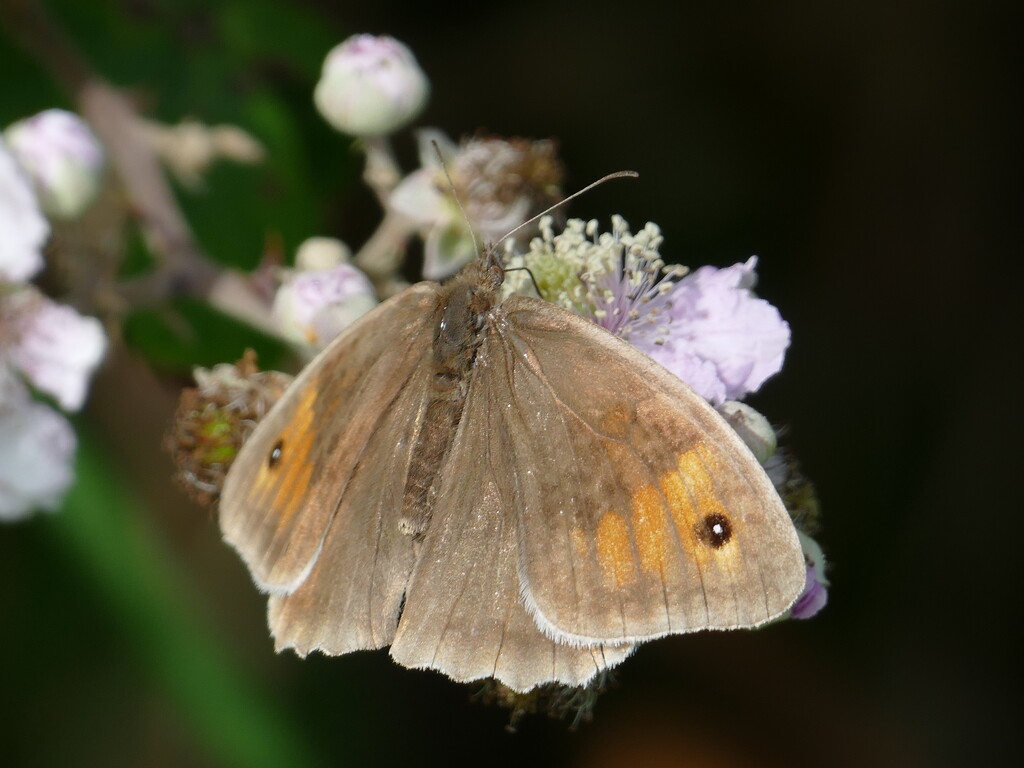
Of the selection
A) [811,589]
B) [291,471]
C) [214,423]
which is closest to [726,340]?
[811,589]

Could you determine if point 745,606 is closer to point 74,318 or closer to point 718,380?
point 718,380

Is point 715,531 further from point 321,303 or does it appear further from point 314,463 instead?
point 321,303

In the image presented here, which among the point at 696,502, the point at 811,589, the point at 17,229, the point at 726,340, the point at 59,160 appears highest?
the point at 59,160

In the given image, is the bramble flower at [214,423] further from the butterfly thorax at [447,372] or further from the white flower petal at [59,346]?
the butterfly thorax at [447,372]

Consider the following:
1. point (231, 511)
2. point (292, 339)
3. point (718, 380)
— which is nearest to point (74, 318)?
point (292, 339)

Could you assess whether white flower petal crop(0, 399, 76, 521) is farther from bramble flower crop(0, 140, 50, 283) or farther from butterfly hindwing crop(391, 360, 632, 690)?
butterfly hindwing crop(391, 360, 632, 690)

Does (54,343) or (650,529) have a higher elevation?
(54,343)

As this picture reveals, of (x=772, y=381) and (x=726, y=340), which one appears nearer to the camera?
(x=726, y=340)
